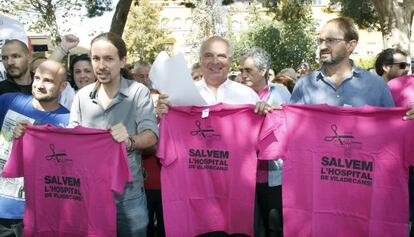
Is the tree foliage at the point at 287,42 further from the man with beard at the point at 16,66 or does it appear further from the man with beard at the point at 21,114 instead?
the man with beard at the point at 21,114

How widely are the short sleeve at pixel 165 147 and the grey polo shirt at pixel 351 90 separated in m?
1.20

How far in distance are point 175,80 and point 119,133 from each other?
→ 0.84 m

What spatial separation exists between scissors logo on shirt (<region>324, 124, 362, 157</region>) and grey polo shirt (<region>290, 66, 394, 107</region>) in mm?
256

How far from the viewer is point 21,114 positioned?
3.93 meters

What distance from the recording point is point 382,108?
371 centimetres

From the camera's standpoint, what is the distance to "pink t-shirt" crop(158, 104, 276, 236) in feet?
13.4

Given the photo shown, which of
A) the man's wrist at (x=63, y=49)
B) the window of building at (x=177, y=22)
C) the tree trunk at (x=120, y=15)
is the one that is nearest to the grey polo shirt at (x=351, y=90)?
the man's wrist at (x=63, y=49)

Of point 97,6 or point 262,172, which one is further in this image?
point 97,6

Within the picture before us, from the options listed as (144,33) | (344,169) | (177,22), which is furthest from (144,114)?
(177,22)

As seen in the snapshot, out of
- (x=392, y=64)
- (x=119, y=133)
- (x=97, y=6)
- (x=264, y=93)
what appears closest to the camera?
(x=119, y=133)

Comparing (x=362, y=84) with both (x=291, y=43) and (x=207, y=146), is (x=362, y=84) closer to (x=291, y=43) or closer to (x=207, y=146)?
(x=207, y=146)

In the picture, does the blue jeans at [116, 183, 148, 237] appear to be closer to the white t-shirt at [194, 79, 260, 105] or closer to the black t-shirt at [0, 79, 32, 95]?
the white t-shirt at [194, 79, 260, 105]

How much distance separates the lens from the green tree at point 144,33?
59531 millimetres

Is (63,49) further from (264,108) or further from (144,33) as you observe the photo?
(144,33)
